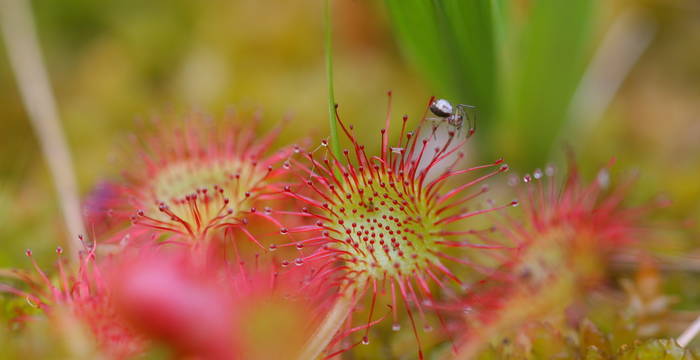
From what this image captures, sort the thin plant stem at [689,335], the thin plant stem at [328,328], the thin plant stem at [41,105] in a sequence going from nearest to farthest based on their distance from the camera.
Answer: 1. the thin plant stem at [328,328]
2. the thin plant stem at [689,335]
3. the thin plant stem at [41,105]

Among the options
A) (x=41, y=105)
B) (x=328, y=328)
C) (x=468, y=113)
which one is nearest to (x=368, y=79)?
(x=468, y=113)

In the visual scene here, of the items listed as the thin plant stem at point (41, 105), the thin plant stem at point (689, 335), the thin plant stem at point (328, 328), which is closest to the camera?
the thin plant stem at point (328, 328)

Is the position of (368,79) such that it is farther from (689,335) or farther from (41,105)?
(689,335)

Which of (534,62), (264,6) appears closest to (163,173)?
(534,62)

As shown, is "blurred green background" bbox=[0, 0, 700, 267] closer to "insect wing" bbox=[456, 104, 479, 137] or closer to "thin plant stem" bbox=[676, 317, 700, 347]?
"insect wing" bbox=[456, 104, 479, 137]

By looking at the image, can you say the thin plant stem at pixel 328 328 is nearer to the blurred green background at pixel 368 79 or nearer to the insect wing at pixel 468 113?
the insect wing at pixel 468 113

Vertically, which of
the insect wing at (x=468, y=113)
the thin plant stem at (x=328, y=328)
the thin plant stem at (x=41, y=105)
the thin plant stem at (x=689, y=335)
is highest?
the thin plant stem at (x=41, y=105)

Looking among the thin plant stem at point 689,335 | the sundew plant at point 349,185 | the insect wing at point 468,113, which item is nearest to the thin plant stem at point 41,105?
the sundew plant at point 349,185

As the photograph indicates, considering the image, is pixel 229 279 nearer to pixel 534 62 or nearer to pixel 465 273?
pixel 465 273
